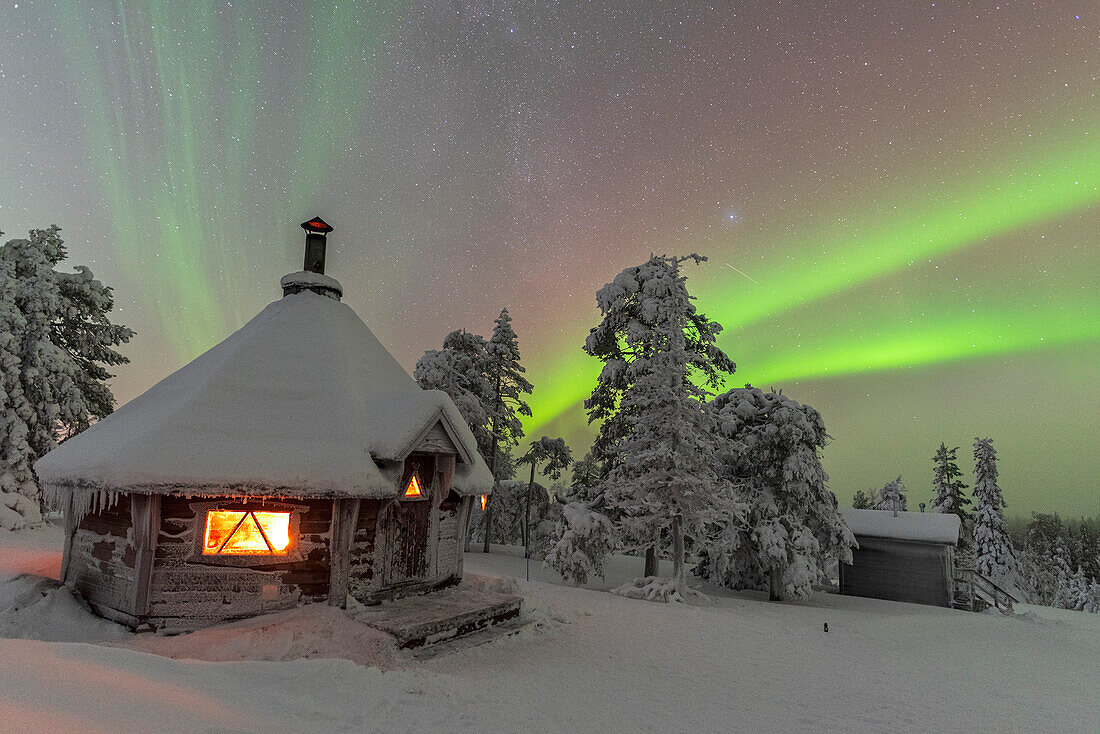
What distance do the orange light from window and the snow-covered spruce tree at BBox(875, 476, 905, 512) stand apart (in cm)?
5035

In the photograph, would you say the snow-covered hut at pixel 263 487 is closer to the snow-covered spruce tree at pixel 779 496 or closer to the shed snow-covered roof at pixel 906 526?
the snow-covered spruce tree at pixel 779 496

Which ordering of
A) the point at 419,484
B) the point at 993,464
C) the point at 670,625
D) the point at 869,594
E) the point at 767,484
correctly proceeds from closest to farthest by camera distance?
the point at 419,484 < the point at 670,625 < the point at 767,484 < the point at 869,594 < the point at 993,464

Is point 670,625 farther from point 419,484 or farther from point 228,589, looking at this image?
point 228,589

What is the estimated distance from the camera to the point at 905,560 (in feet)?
82.9

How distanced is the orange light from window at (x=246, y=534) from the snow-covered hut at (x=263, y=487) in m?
0.02

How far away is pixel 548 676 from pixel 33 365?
26080mm

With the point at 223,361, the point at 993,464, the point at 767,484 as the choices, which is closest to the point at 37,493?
the point at 223,361

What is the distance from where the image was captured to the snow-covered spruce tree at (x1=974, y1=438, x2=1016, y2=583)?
1515 inches

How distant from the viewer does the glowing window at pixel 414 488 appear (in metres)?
12.1

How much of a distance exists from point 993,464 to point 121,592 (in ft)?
164

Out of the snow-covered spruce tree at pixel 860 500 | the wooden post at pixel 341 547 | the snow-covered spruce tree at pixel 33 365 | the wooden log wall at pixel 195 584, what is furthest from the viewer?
the snow-covered spruce tree at pixel 860 500

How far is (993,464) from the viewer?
40.3 meters

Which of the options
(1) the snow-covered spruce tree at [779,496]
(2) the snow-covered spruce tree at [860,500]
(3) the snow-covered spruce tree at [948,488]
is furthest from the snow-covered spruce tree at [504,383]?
(2) the snow-covered spruce tree at [860,500]

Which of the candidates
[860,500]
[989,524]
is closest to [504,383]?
A: [989,524]
